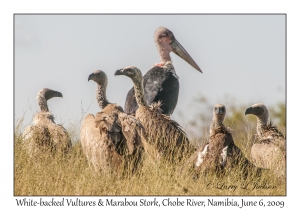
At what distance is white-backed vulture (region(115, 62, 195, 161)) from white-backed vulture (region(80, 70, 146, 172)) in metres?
0.43

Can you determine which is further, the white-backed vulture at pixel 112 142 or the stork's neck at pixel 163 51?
the stork's neck at pixel 163 51

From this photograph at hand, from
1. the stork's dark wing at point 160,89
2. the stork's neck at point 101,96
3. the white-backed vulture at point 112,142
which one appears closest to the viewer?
the white-backed vulture at point 112,142

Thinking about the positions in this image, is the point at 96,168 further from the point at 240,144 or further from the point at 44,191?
the point at 240,144

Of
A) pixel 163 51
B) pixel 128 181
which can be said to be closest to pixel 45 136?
pixel 128 181

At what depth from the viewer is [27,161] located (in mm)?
8742

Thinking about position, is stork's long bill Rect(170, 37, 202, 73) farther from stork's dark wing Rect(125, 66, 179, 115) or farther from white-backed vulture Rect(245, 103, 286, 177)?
white-backed vulture Rect(245, 103, 286, 177)

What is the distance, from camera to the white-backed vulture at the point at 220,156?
8531 millimetres

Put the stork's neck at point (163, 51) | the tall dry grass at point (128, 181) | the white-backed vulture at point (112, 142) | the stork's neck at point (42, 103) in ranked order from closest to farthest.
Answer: the tall dry grass at point (128, 181) → the white-backed vulture at point (112, 142) → the stork's neck at point (42, 103) → the stork's neck at point (163, 51)

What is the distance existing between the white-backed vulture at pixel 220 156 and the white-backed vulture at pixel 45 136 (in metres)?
1.56

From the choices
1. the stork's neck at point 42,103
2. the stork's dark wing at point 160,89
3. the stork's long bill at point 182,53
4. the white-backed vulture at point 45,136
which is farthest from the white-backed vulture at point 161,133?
the stork's long bill at point 182,53

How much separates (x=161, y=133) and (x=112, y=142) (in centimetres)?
110

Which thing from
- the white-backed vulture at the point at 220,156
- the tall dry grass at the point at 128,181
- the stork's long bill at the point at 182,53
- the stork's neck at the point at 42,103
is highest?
the stork's long bill at the point at 182,53

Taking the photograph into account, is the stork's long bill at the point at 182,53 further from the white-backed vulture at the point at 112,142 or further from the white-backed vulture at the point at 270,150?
the white-backed vulture at the point at 112,142

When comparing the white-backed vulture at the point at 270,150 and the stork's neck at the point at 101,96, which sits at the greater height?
the stork's neck at the point at 101,96
